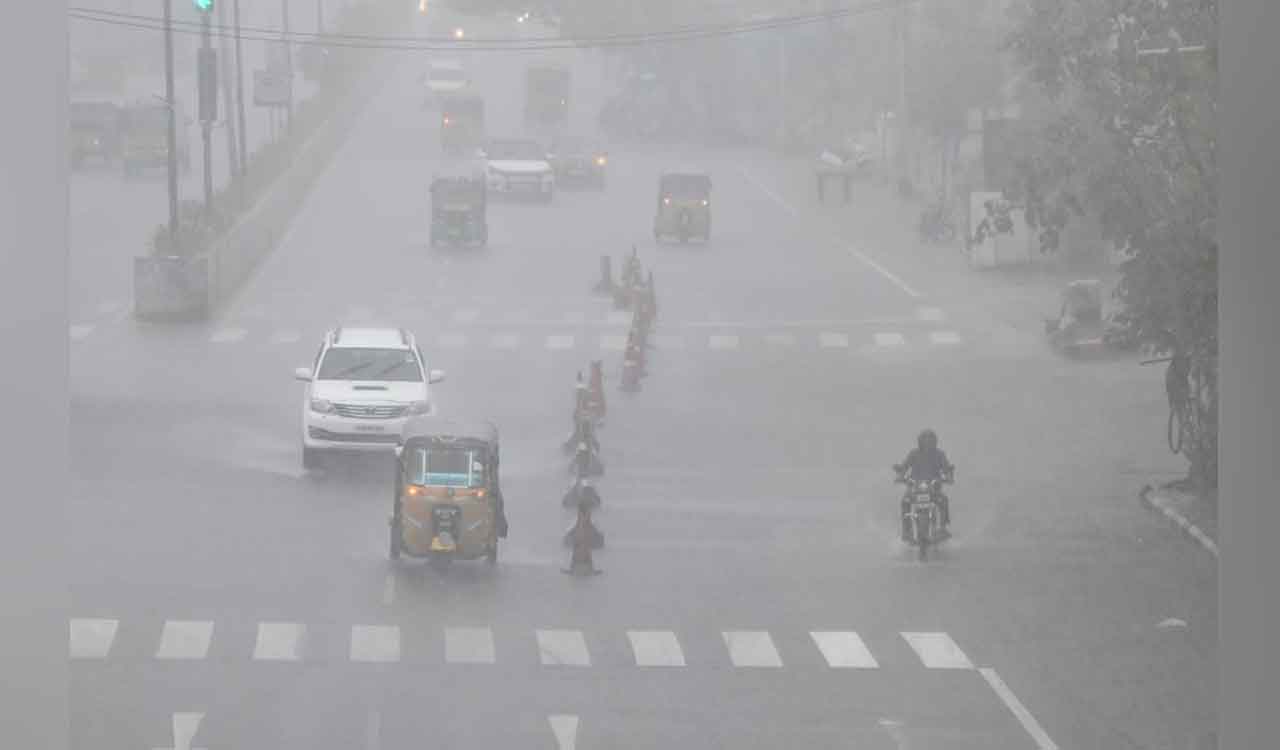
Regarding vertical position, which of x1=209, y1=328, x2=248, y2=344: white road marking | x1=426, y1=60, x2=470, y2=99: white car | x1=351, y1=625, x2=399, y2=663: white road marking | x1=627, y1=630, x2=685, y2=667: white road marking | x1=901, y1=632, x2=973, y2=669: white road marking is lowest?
x1=901, y1=632, x2=973, y2=669: white road marking

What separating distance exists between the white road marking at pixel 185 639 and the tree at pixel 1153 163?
461 inches

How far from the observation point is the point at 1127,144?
3112 cm

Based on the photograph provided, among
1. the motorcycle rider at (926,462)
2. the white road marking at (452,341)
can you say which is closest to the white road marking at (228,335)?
the white road marking at (452,341)

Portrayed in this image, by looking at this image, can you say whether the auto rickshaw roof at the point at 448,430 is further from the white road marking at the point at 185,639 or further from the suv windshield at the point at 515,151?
the suv windshield at the point at 515,151

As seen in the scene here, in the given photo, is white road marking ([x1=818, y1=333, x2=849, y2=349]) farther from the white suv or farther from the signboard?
the signboard

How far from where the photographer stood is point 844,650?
74.2 ft

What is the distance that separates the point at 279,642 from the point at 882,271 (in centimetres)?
3742

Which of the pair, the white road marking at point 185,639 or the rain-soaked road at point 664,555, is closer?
the rain-soaked road at point 664,555

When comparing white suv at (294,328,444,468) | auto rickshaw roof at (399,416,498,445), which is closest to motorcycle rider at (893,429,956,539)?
auto rickshaw roof at (399,416,498,445)

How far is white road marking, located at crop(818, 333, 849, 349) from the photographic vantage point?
4578 cm

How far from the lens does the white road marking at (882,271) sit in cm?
5453

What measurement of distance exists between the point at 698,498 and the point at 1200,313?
6730 millimetres

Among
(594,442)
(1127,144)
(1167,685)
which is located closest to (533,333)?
(594,442)

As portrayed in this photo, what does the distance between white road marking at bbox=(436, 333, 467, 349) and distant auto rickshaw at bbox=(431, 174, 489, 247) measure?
14910 millimetres
